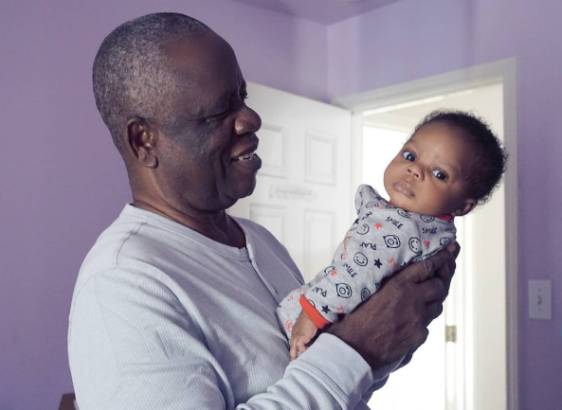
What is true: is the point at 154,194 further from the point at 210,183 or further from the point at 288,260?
the point at 288,260

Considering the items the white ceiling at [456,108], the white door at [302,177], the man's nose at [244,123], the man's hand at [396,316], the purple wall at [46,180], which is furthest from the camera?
the white ceiling at [456,108]

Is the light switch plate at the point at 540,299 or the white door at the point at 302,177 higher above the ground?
the white door at the point at 302,177

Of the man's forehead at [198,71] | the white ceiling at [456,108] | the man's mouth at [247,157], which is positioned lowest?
the man's mouth at [247,157]

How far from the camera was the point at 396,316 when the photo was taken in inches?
39.1

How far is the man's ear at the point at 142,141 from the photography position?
1057 mm

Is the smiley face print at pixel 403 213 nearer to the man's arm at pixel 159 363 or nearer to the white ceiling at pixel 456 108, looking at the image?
the man's arm at pixel 159 363

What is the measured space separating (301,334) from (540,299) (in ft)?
6.66

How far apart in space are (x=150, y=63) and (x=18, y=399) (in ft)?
6.84

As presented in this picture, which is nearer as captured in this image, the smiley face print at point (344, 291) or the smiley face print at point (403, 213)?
the smiley face print at point (344, 291)

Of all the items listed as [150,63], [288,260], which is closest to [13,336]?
[288,260]

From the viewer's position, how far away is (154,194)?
109 cm

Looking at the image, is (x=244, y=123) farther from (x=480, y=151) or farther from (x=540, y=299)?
(x=540, y=299)

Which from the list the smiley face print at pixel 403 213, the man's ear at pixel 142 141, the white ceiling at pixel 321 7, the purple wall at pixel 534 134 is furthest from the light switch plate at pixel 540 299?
the man's ear at pixel 142 141

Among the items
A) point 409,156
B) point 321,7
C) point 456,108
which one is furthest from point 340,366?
point 456,108
